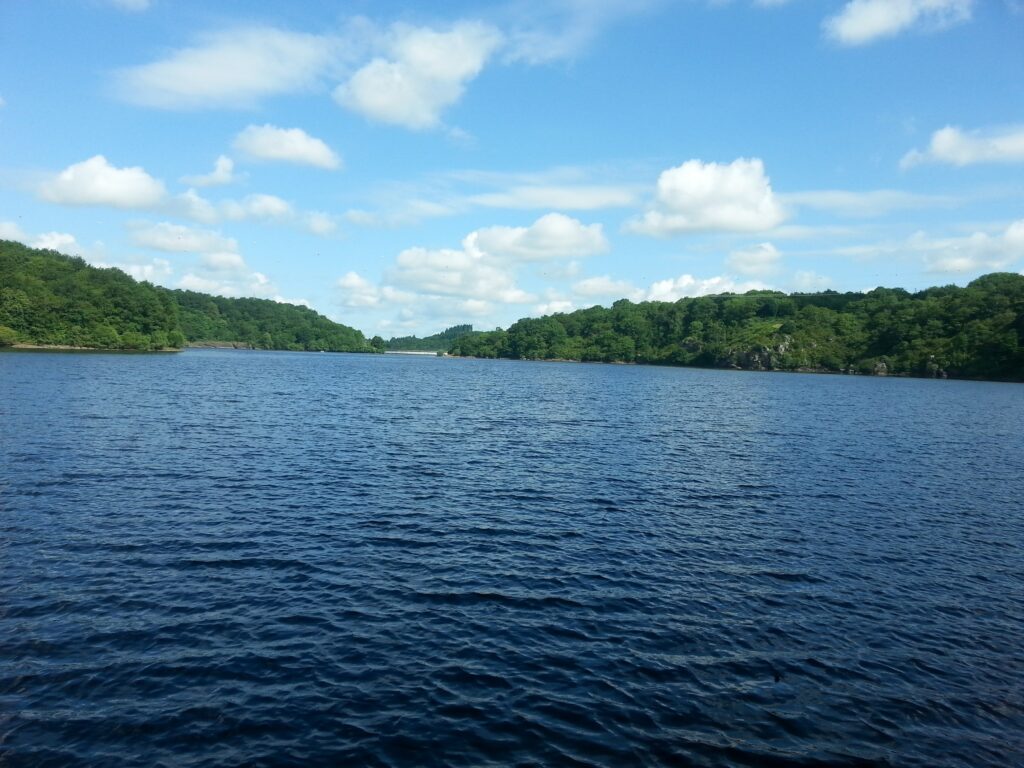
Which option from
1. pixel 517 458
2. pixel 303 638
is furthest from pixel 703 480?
pixel 303 638

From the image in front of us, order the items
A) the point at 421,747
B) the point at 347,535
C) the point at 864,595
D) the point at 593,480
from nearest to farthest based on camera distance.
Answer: the point at 421,747 → the point at 864,595 → the point at 347,535 → the point at 593,480

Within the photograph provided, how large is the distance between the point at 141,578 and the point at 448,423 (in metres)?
48.4

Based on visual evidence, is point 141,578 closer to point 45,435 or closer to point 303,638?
point 303,638

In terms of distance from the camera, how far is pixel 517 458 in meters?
49.8

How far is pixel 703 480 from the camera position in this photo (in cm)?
4388

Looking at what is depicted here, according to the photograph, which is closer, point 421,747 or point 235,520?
point 421,747

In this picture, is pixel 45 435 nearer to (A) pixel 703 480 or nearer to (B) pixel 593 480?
(B) pixel 593 480

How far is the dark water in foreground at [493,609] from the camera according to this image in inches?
584

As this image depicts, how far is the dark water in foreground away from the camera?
1483cm

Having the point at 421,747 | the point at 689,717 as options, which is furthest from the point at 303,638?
the point at 689,717

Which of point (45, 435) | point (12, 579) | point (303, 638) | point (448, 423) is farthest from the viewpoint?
point (448, 423)

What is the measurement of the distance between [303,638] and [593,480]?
27.0 m

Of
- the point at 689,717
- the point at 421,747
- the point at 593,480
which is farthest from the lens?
the point at 593,480

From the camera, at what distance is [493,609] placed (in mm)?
21469
